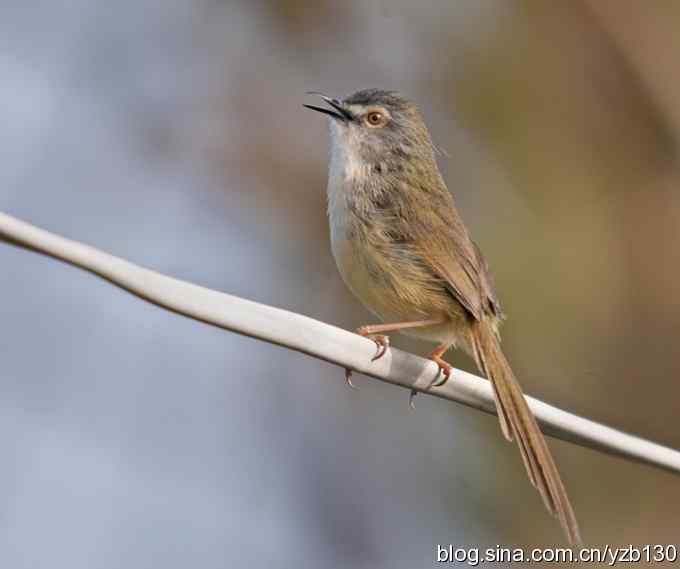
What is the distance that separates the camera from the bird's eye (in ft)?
19.7

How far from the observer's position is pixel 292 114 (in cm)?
914

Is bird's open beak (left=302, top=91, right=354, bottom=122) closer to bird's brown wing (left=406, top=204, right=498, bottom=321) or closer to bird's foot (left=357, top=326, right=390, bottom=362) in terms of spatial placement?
bird's brown wing (left=406, top=204, right=498, bottom=321)

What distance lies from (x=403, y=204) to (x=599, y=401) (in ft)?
12.5

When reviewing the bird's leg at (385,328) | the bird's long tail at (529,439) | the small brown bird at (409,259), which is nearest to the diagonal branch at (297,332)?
the bird's long tail at (529,439)

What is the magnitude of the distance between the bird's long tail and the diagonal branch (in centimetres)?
29

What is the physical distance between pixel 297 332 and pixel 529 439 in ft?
5.24

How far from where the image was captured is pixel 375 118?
6.03 m

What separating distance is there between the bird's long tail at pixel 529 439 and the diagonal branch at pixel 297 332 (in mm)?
288

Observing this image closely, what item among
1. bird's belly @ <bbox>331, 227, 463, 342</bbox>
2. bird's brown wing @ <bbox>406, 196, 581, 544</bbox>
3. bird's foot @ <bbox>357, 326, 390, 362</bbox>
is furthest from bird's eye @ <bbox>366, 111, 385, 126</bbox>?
bird's foot @ <bbox>357, 326, 390, 362</bbox>

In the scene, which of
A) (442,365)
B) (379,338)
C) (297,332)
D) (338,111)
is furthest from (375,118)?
(297,332)

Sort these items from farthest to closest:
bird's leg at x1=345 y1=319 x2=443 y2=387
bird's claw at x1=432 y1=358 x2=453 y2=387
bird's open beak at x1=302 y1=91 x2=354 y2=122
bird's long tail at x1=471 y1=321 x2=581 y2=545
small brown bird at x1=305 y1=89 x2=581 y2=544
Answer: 1. bird's open beak at x1=302 y1=91 x2=354 y2=122
2. small brown bird at x1=305 y1=89 x2=581 y2=544
3. bird's leg at x1=345 y1=319 x2=443 y2=387
4. bird's long tail at x1=471 y1=321 x2=581 y2=545
5. bird's claw at x1=432 y1=358 x2=453 y2=387

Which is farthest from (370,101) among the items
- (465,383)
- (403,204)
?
(465,383)

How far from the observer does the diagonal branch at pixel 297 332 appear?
2230 millimetres

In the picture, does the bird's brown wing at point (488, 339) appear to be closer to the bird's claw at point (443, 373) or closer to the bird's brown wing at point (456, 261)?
the bird's brown wing at point (456, 261)
